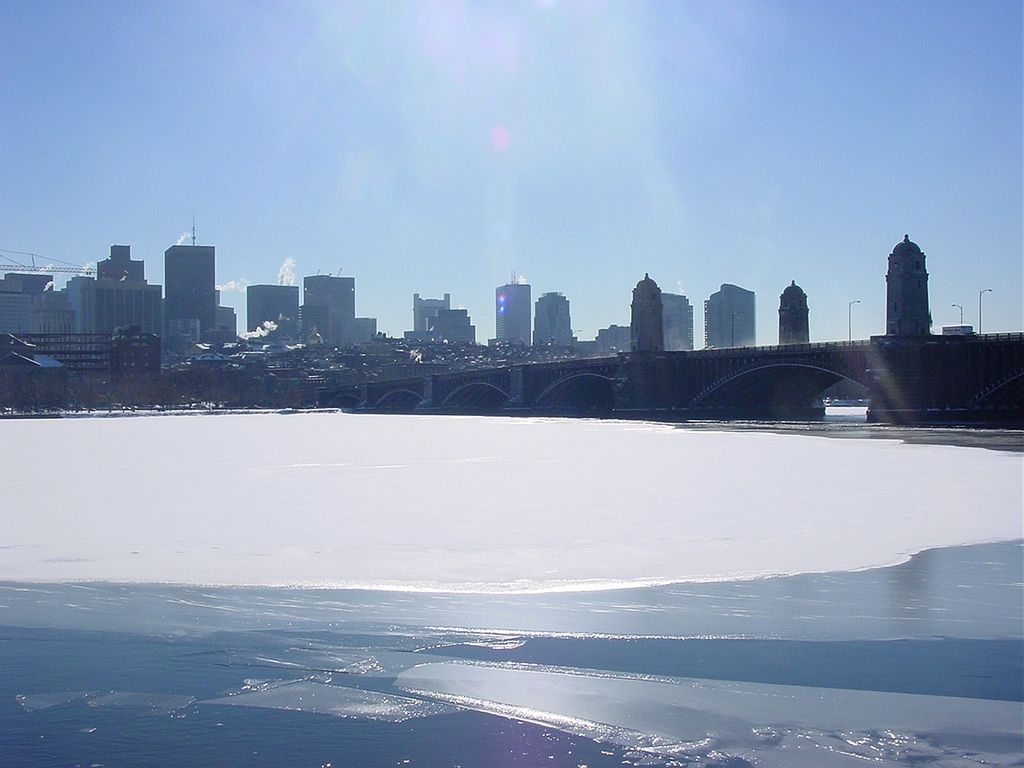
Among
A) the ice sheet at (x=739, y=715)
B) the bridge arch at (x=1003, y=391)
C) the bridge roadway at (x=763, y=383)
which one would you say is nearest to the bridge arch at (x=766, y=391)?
the bridge roadway at (x=763, y=383)

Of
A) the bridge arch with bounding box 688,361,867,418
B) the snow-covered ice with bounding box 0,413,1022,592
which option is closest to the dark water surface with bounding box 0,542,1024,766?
A: the snow-covered ice with bounding box 0,413,1022,592

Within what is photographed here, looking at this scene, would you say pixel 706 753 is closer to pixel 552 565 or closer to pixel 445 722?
pixel 445 722

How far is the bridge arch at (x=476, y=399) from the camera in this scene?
14325 centimetres

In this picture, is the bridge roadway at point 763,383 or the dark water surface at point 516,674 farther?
the bridge roadway at point 763,383

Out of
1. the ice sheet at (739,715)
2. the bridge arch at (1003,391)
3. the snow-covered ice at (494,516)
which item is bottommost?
the ice sheet at (739,715)

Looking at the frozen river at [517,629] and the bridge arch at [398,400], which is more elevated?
the bridge arch at [398,400]

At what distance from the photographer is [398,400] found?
163000 mm

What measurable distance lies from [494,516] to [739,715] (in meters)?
13.8

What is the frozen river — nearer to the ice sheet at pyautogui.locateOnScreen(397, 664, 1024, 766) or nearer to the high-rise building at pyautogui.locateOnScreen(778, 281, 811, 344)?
the ice sheet at pyautogui.locateOnScreen(397, 664, 1024, 766)

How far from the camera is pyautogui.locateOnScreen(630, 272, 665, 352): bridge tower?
119 m

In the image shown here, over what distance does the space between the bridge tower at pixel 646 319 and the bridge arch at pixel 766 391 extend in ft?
62.6

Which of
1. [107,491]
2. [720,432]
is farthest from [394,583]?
[720,432]

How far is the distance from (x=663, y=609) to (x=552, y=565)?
340cm

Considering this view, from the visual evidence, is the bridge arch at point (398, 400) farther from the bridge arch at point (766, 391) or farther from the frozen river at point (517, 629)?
the frozen river at point (517, 629)
